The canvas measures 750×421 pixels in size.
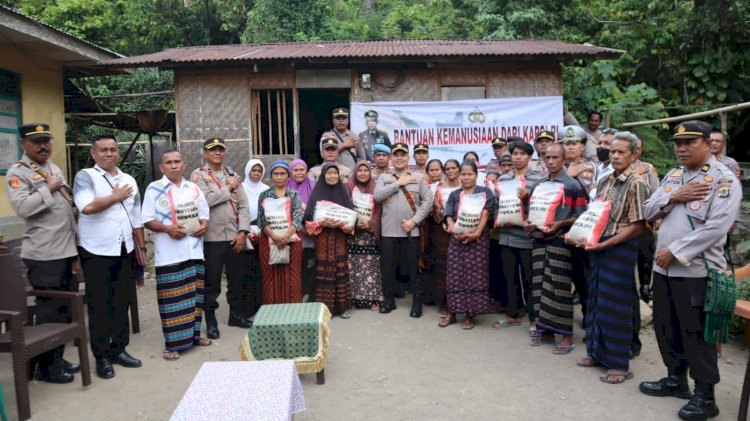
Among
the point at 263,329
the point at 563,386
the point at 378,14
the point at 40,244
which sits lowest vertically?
the point at 563,386

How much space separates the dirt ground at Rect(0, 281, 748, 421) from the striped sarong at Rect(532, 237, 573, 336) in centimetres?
A: 26

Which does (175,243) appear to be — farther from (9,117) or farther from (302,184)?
(9,117)

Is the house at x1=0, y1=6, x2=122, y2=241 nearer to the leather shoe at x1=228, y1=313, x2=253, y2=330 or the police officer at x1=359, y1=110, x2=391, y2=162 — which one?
the leather shoe at x1=228, y1=313, x2=253, y2=330

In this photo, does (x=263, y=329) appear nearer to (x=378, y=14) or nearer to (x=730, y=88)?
(x=730, y=88)

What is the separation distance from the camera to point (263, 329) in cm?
388

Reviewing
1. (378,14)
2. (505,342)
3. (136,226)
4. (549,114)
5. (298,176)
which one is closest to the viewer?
(136,226)

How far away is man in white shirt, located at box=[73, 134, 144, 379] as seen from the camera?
163 inches

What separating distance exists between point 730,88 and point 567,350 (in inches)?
375

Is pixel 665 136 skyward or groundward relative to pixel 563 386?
skyward

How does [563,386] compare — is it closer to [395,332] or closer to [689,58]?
→ [395,332]

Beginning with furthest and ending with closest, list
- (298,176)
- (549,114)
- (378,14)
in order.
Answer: (378,14)
(549,114)
(298,176)

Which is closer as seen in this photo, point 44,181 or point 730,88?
point 44,181

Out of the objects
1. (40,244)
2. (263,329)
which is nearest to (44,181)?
(40,244)

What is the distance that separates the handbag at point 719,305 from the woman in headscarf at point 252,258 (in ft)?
13.5
